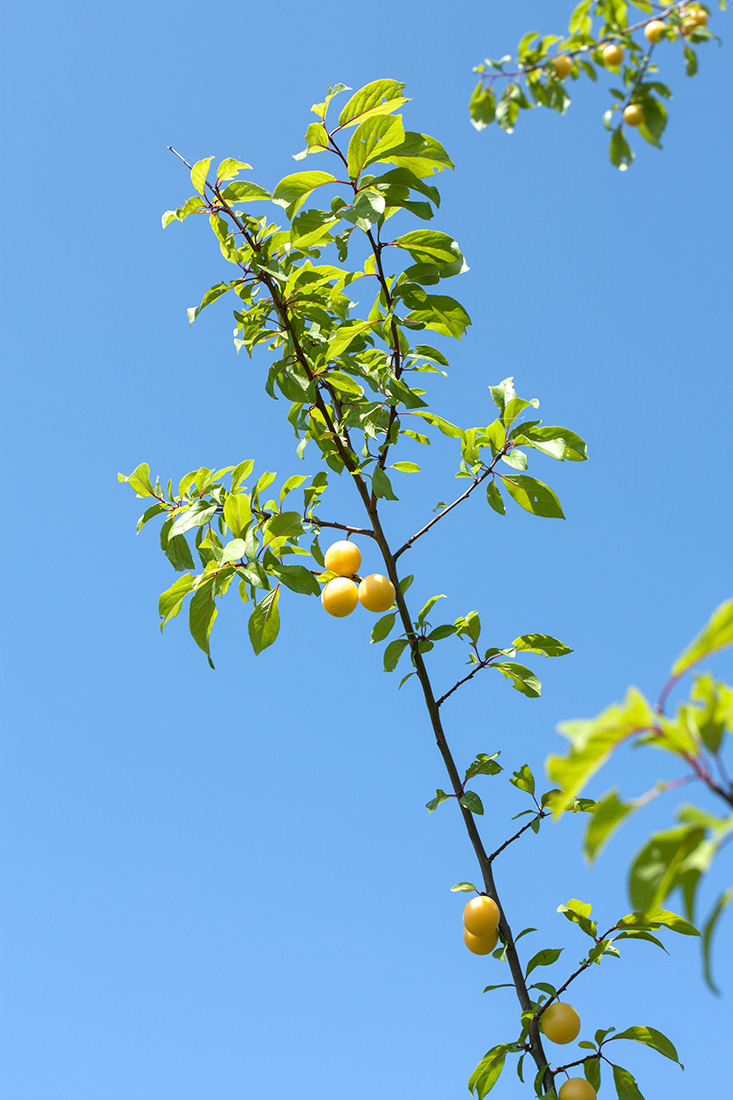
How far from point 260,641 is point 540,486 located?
82 centimetres

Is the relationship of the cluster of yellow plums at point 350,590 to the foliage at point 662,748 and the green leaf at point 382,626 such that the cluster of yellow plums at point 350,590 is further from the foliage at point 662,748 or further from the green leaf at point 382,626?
the foliage at point 662,748

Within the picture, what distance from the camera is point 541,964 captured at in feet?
6.73

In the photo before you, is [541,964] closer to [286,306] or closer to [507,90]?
[286,306]

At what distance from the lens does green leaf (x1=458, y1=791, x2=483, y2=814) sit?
2.07m

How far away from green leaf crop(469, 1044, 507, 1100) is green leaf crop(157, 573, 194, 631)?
4.34 feet

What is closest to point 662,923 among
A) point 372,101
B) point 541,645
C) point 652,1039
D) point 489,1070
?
point 652,1039

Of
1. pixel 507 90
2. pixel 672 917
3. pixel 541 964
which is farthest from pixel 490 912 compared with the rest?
pixel 507 90

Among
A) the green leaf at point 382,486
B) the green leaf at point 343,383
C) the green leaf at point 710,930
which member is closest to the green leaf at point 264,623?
the green leaf at point 382,486

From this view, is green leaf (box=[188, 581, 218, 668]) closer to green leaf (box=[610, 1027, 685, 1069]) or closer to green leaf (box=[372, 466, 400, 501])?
green leaf (box=[372, 466, 400, 501])

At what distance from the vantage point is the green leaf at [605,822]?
740 millimetres

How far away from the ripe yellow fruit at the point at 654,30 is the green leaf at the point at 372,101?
0.56 m

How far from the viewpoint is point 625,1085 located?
200 cm

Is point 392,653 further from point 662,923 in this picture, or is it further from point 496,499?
point 662,923

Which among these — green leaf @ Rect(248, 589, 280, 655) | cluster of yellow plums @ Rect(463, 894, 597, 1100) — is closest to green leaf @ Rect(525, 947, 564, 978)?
cluster of yellow plums @ Rect(463, 894, 597, 1100)
